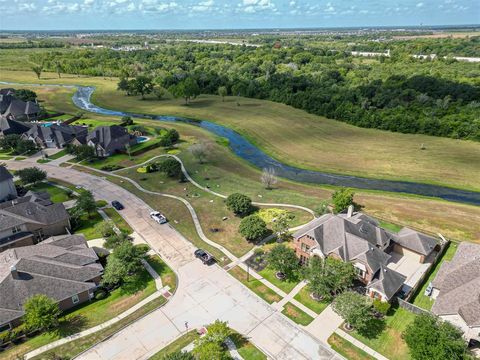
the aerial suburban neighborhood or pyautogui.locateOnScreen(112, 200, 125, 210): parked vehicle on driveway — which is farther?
pyautogui.locateOnScreen(112, 200, 125, 210): parked vehicle on driveway

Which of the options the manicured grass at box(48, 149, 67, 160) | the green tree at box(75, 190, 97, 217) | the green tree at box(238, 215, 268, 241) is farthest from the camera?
the manicured grass at box(48, 149, 67, 160)

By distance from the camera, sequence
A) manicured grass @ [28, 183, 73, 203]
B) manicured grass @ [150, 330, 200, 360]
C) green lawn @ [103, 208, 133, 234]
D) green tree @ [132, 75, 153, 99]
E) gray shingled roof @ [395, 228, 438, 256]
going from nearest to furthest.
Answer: manicured grass @ [150, 330, 200, 360], gray shingled roof @ [395, 228, 438, 256], green lawn @ [103, 208, 133, 234], manicured grass @ [28, 183, 73, 203], green tree @ [132, 75, 153, 99]

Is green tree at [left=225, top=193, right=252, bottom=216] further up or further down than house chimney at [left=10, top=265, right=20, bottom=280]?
further down

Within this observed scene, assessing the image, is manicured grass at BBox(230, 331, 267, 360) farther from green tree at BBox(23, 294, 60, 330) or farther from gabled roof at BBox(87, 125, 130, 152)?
gabled roof at BBox(87, 125, 130, 152)

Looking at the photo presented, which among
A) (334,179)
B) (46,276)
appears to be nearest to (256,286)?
(46,276)

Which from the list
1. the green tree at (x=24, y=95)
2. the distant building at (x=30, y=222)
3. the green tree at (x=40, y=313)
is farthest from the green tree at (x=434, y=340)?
the green tree at (x=24, y=95)

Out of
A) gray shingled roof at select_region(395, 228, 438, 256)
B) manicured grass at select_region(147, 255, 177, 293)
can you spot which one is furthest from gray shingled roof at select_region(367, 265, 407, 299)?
manicured grass at select_region(147, 255, 177, 293)

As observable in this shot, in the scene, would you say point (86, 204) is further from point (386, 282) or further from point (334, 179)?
point (334, 179)

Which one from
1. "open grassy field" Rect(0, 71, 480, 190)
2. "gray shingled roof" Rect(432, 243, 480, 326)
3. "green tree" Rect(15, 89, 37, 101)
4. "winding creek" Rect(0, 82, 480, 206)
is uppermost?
"green tree" Rect(15, 89, 37, 101)
